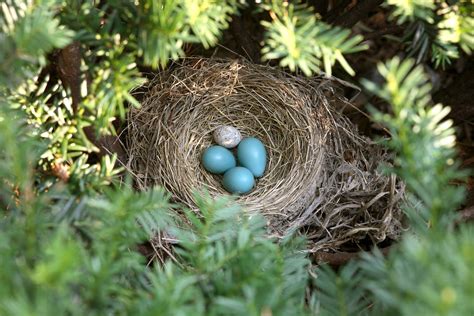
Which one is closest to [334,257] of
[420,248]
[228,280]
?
[228,280]

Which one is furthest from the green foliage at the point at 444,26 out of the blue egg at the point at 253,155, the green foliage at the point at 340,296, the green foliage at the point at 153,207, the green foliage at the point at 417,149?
the blue egg at the point at 253,155

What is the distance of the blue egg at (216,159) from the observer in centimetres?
141

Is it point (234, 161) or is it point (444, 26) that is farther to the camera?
point (234, 161)

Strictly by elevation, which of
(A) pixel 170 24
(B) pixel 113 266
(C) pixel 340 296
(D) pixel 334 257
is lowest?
(D) pixel 334 257

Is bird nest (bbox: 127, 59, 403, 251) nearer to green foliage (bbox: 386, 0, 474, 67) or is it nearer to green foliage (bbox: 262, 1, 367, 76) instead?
green foliage (bbox: 386, 0, 474, 67)

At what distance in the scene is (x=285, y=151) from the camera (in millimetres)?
1431

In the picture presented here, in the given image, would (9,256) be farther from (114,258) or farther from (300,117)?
(300,117)

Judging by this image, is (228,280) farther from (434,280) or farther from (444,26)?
(444,26)

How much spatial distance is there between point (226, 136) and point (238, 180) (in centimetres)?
12

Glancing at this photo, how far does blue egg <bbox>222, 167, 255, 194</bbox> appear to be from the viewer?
1.38 metres

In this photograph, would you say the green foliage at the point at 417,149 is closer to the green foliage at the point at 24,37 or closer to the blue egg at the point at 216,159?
the green foliage at the point at 24,37

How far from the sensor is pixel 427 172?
0.59 m

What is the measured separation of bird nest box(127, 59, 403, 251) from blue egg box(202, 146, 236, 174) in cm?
2

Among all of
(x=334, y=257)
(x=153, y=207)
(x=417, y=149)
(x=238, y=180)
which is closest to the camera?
(x=417, y=149)
